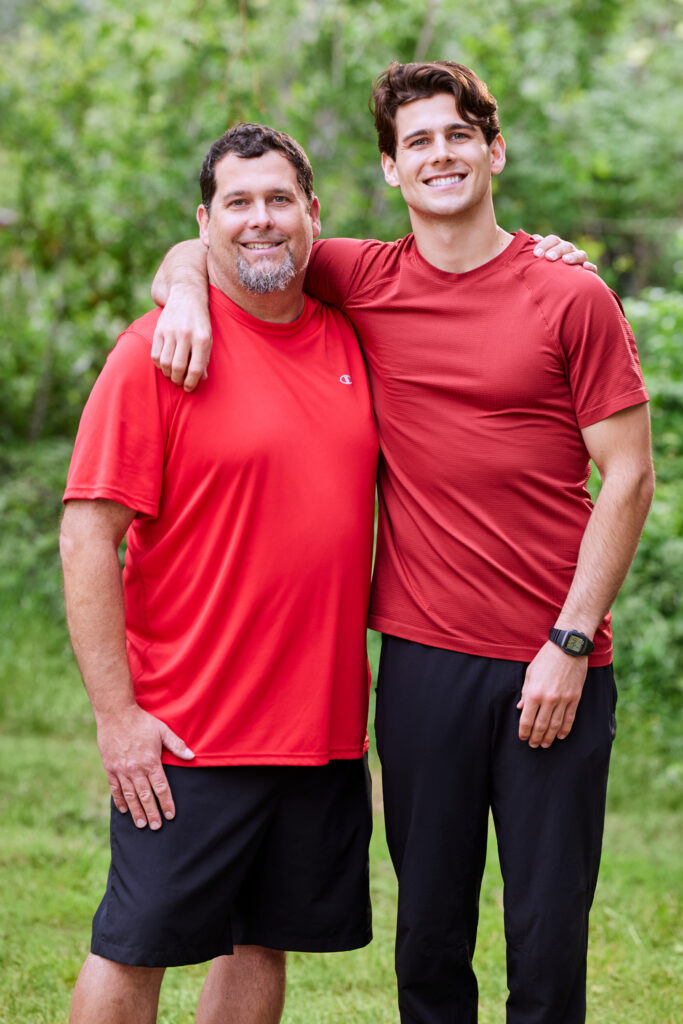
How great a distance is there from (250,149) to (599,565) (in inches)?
51.6

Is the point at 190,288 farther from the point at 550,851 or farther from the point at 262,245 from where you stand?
the point at 550,851

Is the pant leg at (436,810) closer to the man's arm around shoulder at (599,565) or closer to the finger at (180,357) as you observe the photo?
the man's arm around shoulder at (599,565)

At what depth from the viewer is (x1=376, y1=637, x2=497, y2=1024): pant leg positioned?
8.25 feet

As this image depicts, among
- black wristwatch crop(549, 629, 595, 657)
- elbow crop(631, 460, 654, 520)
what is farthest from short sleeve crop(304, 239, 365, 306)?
black wristwatch crop(549, 629, 595, 657)

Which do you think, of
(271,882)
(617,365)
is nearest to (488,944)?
(271,882)

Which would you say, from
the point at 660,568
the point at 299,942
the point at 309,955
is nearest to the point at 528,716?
the point at 299,942

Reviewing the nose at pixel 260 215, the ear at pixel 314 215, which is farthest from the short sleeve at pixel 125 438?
the ear at pixel 314 215

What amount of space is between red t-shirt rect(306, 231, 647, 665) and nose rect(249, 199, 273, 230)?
16.3 inches

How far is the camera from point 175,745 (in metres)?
2.47

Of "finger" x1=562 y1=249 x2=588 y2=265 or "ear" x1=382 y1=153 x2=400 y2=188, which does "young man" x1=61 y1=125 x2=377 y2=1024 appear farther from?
"finger" x1=562 y1=249 x2=588 y2=265

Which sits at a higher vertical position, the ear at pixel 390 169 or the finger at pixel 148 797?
the ear at pixel 390 169

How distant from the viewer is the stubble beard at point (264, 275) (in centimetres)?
257

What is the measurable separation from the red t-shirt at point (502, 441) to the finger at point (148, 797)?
2.19 ft

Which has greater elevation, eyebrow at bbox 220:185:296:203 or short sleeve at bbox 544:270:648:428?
eyebrow at bbox 220:185:296:203
